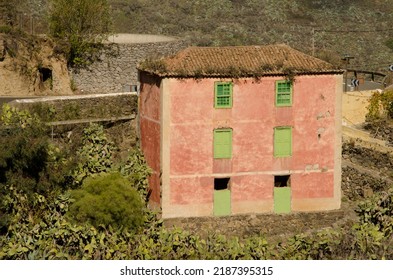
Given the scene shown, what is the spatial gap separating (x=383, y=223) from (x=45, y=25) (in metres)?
26.6

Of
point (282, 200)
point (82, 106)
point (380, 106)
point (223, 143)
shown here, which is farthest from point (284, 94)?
point (380, 106)

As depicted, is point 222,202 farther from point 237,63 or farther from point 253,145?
point 237,63

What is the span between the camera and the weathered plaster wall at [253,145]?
31188 mm

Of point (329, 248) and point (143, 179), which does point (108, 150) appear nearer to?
point (143, 179)

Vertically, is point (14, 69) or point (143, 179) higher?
point (14, 69)

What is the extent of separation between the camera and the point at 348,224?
31156 mm

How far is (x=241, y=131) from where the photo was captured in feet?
104

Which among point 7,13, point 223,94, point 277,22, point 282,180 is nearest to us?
point 223,94

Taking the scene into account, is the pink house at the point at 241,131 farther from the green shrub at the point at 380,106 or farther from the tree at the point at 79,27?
the tree at the point at 79,27

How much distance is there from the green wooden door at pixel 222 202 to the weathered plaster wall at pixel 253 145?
0.14 metres

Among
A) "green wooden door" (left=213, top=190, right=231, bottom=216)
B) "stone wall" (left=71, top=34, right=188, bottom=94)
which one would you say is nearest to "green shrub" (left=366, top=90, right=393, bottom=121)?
"stone wall" (left=71, top=34, right=188, bottom=94)

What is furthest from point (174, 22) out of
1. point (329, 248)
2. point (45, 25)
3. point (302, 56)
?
point (329, 248)

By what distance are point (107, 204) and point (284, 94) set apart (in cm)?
614

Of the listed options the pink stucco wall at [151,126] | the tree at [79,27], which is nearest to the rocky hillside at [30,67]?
the tree at [79,27]
